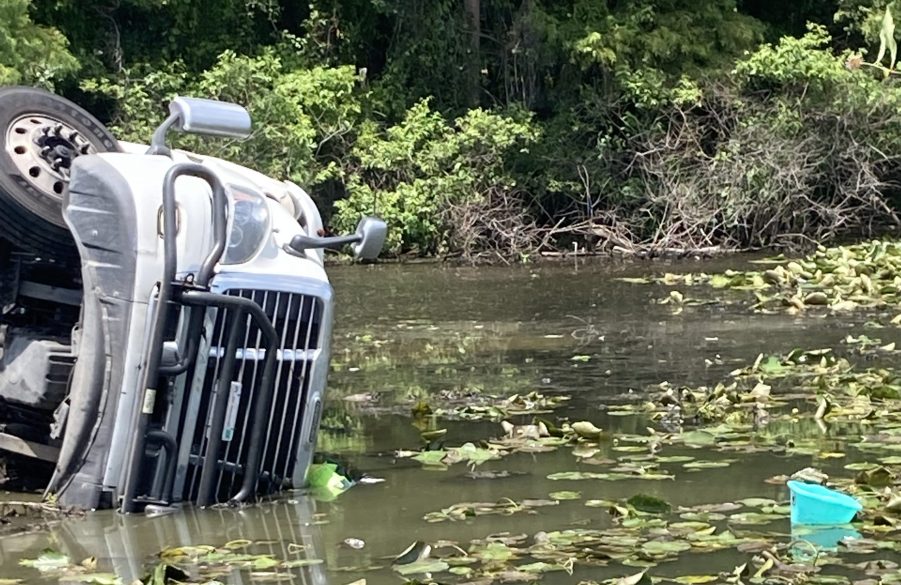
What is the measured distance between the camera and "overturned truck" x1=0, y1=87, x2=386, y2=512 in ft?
20.5

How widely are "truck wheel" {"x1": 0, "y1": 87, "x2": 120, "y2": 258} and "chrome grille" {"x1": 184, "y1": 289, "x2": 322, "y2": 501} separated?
115 centimetres

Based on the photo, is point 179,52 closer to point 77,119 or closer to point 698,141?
point 698,141

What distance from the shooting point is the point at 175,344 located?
6.28 metres

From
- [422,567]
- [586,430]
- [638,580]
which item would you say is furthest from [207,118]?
[638,580]

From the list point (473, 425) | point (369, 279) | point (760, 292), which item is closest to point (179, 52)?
point (369, 279)

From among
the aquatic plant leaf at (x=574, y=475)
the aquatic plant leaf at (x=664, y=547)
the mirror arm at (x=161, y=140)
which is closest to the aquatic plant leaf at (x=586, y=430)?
the aquatic plant leaf at (x=574, y=475)

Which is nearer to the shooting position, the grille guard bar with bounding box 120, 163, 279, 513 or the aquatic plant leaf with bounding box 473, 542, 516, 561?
the aquatic plant leaf with bounding box 473, 542, 516, 561

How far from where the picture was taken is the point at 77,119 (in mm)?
7449

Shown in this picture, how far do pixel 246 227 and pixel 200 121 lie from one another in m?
0.73

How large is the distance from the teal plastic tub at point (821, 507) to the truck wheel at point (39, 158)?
342 cm

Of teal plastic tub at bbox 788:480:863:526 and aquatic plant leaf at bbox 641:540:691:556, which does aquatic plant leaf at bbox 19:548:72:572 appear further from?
teal plastic tub at bbox 788:480:863:526

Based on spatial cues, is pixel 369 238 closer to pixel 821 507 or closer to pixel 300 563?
pixel 300 563

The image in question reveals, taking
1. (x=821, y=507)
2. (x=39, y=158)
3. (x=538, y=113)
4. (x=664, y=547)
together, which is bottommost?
(x=664, y=547)

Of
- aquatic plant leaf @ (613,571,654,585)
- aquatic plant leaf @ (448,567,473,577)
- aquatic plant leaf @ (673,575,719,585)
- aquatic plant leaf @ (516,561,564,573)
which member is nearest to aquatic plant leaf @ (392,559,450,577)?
aquatic plant leaf @ (448,567,473,577)
